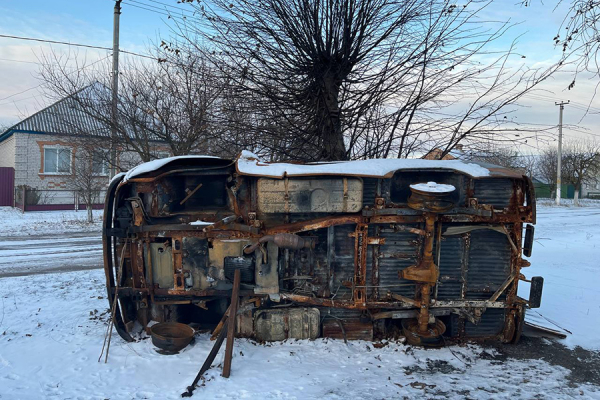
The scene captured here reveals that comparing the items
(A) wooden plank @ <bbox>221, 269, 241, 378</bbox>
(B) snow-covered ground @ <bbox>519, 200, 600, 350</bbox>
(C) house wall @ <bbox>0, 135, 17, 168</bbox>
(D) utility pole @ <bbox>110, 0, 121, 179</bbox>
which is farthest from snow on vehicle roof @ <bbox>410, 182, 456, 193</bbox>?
(C) house wall @ <bbox>0, 135, 17, 168</bbox>

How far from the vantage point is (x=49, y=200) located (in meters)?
21.2

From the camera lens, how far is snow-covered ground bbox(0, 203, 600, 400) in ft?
12.6

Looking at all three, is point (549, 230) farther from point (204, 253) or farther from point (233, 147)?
point (204, 253)

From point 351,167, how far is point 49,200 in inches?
844

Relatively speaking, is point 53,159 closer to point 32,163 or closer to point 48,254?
point 32,163

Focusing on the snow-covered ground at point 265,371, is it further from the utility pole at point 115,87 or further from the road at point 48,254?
the utility pole at point 115,87

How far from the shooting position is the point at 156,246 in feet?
16.0

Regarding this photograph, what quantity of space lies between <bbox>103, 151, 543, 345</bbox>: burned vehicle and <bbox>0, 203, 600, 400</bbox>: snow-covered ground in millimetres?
312

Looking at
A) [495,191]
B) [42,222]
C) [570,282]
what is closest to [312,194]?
[495,191]

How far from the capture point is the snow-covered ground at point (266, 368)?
12.6 feet

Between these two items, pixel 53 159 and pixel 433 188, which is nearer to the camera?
pixel 433 188

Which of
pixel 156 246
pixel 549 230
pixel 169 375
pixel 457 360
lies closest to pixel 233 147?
pixel 156 246

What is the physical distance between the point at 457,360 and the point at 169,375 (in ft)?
10.4

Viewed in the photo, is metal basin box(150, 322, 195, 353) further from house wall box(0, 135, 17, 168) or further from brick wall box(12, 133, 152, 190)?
house wall box(0, 135, 17, 168)
